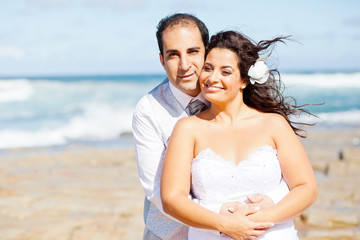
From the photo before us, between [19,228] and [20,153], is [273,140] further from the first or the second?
[20,153]

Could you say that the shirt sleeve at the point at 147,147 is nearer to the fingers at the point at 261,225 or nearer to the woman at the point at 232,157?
the woman at the point at 232,157

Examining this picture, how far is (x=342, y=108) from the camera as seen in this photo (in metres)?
26.3

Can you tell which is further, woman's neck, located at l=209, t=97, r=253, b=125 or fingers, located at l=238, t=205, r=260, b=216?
woman's neck, located at l=209, t=97, r=253, b=125

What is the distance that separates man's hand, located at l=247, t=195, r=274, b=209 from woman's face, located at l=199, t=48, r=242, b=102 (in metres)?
0.68

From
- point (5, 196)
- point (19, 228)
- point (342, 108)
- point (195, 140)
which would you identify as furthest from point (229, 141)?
point (342, 108)

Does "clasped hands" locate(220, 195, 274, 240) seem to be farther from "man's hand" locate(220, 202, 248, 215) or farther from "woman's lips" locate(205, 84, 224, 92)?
"woman's lips" locate(205, 84, 224, 92)

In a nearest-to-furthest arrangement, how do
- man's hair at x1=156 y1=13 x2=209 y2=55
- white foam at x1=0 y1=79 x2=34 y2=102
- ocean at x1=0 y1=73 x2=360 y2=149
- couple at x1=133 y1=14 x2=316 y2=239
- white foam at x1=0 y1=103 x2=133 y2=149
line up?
couple at x1=133 y1=14 x2=316 y2=239 < man's hair at x1=156 y1=13 x2=209 y2=55 < white foam at x1=0 y1=103 x2=133 y2=149 < ocean at x1=0 y1=73 x2=360 y2=149 < white foam at x1=0 y1=79 x2=34 y2=102

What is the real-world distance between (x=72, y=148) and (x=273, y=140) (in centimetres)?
1145

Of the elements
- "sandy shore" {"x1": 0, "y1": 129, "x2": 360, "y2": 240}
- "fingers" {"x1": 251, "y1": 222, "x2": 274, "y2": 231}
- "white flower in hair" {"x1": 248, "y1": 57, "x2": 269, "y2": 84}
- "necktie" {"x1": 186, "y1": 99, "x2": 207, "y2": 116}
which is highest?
"white flower in hair" {"x1": 248, "y1": 57, "x2": 269, "y2": 84}

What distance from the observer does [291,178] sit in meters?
2.86

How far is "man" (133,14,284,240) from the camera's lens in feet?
10.2

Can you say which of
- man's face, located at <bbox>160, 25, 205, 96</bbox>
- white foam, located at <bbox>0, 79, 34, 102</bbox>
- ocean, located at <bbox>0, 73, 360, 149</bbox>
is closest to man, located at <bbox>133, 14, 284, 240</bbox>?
man's face, located at <bbox>160, 25, 205, 96</bbox>

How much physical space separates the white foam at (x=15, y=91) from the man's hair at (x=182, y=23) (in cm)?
2644

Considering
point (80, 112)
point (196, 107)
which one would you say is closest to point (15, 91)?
point (80, 112)
